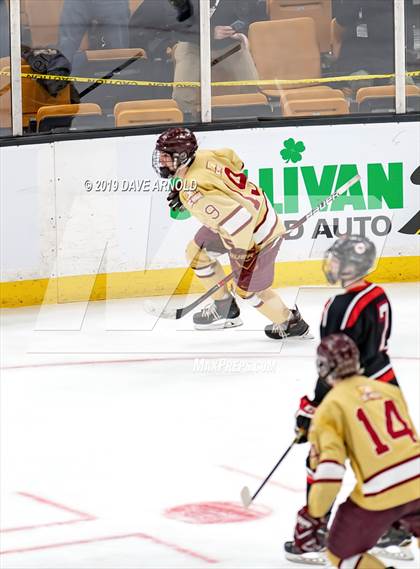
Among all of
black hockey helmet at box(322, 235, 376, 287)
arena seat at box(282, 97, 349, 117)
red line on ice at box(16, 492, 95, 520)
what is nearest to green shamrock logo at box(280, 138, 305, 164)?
arena seat at box(282, 97, 349, 117)

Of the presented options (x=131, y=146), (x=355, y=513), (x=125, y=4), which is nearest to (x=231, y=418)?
(x=355, y=513)

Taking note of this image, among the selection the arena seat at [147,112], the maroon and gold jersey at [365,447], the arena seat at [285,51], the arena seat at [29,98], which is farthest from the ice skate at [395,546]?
the arena seat at [285,51]

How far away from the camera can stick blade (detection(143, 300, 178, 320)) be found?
721 cm

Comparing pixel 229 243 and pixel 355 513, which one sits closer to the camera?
pixel 355 513

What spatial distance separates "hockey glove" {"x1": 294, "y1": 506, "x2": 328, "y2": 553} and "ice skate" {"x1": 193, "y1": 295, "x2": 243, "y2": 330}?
3563mm

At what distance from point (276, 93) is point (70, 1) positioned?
1244mm

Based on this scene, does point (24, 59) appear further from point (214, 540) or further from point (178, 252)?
point (214, 540)

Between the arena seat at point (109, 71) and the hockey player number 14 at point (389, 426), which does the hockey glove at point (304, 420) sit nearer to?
the hockey player number 14 at point (389, 426)

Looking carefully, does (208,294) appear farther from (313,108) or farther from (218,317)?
(313,108)

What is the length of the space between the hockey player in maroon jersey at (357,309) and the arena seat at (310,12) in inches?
188

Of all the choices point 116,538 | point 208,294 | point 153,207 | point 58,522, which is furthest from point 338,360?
point 153,207

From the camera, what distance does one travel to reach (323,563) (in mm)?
3545

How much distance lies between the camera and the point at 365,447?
289 cm

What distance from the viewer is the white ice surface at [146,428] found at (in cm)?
379
